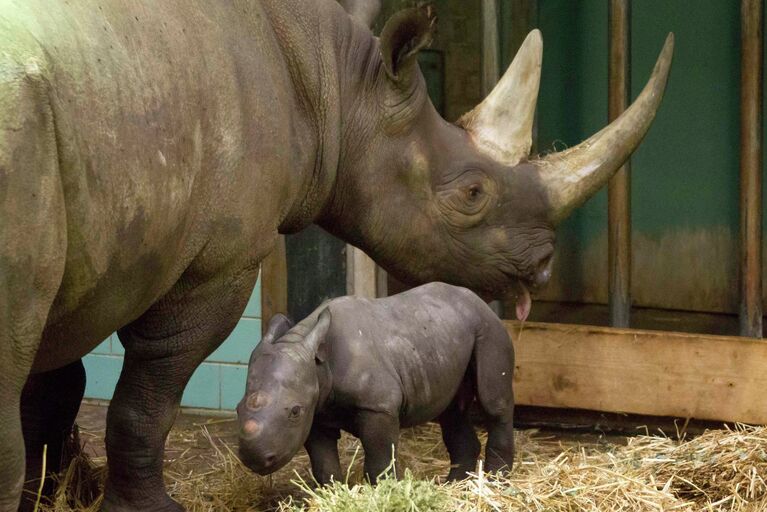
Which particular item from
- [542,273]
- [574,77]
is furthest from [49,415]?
[574,77]

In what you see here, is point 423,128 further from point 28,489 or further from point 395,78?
point 28,489

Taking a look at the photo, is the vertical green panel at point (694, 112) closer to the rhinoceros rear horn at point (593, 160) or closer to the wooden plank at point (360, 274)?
the wooden plank at point (360, 274)

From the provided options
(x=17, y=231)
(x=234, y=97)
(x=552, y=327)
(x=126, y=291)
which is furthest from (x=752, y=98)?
(x=17, y=231)

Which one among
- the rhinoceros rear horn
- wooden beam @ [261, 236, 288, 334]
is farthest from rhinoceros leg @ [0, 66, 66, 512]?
wooden beam @ [261, 236, 288, 334]

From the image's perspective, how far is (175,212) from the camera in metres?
3.78

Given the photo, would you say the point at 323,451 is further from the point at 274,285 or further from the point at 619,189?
the point at 619,189

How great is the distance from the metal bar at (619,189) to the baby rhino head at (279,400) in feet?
7.66

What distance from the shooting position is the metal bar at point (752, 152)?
636 cm

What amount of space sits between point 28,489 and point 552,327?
2612mm

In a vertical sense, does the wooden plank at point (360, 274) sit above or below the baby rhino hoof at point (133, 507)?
above

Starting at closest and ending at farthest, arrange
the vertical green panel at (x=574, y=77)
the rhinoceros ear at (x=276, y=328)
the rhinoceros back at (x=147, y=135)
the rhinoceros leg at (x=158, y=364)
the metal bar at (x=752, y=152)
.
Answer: the rhinoceros back at (x=147, y=135) < the rhinoceros leg at (x=158, y=364) < the rhinoceros ear at (x=276, y=328) < the metal bar at (x=752, y=152) < the vertical green panel at (x=574, y=77)

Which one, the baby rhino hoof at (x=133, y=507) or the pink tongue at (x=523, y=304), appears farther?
the pink tongue at (x=523, y=304)

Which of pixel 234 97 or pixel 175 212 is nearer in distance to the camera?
pixel 175 212

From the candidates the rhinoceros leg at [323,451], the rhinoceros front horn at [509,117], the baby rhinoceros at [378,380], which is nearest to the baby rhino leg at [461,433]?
the baby rhinoceros at [378,380]
